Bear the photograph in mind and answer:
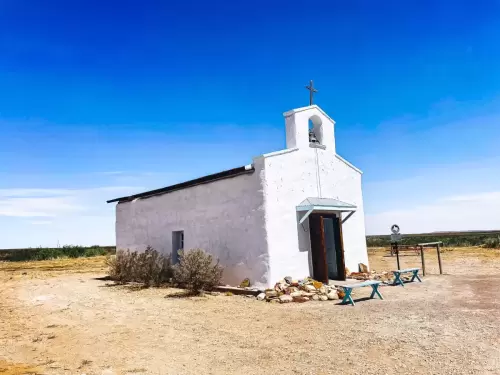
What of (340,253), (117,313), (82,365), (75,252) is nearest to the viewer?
(82,365)

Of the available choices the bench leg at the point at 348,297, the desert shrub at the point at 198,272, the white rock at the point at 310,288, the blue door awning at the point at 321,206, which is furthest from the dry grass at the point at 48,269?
the bench leg at the point at 348,297

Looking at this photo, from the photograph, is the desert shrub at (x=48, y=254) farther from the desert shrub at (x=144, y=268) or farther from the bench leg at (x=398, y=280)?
the bench leg at (x=398, y=280)

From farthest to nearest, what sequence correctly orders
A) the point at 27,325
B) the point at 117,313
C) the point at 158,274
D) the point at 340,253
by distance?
the point at 158,274
the point at 340,253
the point at 117,313
the point at 27,325

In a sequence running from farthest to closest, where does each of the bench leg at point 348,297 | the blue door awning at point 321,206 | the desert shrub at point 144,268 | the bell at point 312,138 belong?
1. the desert shrub at point 144,268
2. the bell at point 312,138
3. the blue door awning at point 321,206
4. the bench leg at point 348,297

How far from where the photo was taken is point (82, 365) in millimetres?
5398

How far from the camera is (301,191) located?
1269 centimetres

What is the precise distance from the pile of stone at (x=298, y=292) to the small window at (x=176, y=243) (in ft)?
18.5

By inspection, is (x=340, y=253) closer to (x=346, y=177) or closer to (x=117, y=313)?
(x=346, y=177)

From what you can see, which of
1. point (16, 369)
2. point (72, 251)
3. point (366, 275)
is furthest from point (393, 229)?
point (72, 251)

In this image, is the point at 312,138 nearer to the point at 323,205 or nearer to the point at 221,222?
the point at 323,205

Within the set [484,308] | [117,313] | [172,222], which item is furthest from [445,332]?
[172,222]

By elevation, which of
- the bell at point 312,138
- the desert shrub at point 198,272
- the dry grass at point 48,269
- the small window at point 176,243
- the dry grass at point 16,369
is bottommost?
the dry grass at point 16,369

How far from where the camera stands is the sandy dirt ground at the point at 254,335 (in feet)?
16.9

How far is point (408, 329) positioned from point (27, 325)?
26.0 ft
